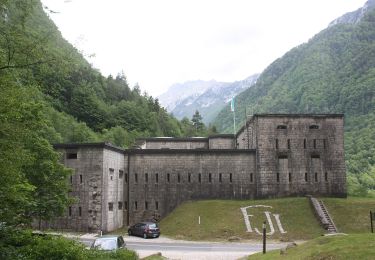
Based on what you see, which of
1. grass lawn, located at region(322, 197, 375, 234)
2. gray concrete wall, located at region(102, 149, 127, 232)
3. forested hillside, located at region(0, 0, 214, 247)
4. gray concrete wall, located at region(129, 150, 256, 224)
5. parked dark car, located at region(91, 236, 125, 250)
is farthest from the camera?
gray concrete wall, located at region(129, 150, 256, 224)

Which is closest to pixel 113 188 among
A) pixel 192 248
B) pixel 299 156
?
pixel 192 248

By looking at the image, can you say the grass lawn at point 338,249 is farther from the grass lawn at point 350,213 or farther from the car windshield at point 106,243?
the grass lawn at point 350,213

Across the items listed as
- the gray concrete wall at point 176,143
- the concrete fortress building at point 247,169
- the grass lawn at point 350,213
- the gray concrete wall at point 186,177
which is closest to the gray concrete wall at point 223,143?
the gray concrete wall at point 176,143

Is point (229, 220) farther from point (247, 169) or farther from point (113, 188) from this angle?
point (113, 188)

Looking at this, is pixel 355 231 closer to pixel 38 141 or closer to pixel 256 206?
pixel 256 206

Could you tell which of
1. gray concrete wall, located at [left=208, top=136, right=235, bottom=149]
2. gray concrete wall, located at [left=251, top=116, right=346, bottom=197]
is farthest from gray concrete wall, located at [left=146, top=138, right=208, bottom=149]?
gray concrete wall, located at [left=251, top=116, right=346, bottom=197]

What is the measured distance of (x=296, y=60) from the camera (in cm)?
15500

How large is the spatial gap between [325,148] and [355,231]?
11890 mm

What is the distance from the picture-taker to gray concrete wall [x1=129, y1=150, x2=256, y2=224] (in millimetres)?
43906

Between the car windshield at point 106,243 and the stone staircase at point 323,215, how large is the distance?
20.3m

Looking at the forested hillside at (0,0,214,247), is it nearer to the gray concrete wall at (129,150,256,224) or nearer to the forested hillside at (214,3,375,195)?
the gray concrete wall at (129,150,256,224)

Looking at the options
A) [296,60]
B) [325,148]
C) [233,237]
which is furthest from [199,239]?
[296,60]

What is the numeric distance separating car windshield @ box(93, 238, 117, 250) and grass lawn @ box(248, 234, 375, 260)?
7.63m

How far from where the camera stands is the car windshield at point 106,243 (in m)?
20.1
